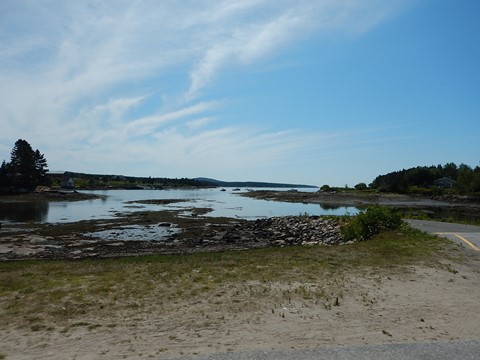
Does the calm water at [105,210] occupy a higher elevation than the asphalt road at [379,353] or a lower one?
lower

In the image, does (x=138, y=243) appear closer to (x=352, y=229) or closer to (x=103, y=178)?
(x=352, y=229)

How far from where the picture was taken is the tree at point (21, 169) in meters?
85.0

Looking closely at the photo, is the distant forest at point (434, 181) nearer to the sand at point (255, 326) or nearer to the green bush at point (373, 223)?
the green bush at point (373, 223)

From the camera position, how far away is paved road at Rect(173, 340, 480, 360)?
16.7 ft

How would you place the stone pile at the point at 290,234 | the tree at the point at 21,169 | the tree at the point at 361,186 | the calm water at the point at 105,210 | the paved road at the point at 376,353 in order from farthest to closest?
the tree at the point at 361,186 → the tree at the point at 21,169 → the calm water at the point at 105,210 → the stone pile at the point at 290,234 → the paved road at the point at 376,353

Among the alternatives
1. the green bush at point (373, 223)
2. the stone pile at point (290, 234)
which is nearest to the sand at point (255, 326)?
the green bush at point (373, 223)

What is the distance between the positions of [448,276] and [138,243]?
18385 millimetres

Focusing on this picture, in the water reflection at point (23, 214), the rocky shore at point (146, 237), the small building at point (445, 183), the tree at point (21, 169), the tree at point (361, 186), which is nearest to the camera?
the rocky shore at point (146, 237)

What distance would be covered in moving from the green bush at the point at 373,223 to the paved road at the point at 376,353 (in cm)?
1297

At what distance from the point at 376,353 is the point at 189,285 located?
4889mm

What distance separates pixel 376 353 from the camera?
5.22 metres

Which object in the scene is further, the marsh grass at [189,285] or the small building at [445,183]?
the small building at [445,183]

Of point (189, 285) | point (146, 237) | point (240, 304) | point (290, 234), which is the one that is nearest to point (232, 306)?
point (240, 304)

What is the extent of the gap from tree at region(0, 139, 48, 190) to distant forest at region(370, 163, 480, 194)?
93272 mm
